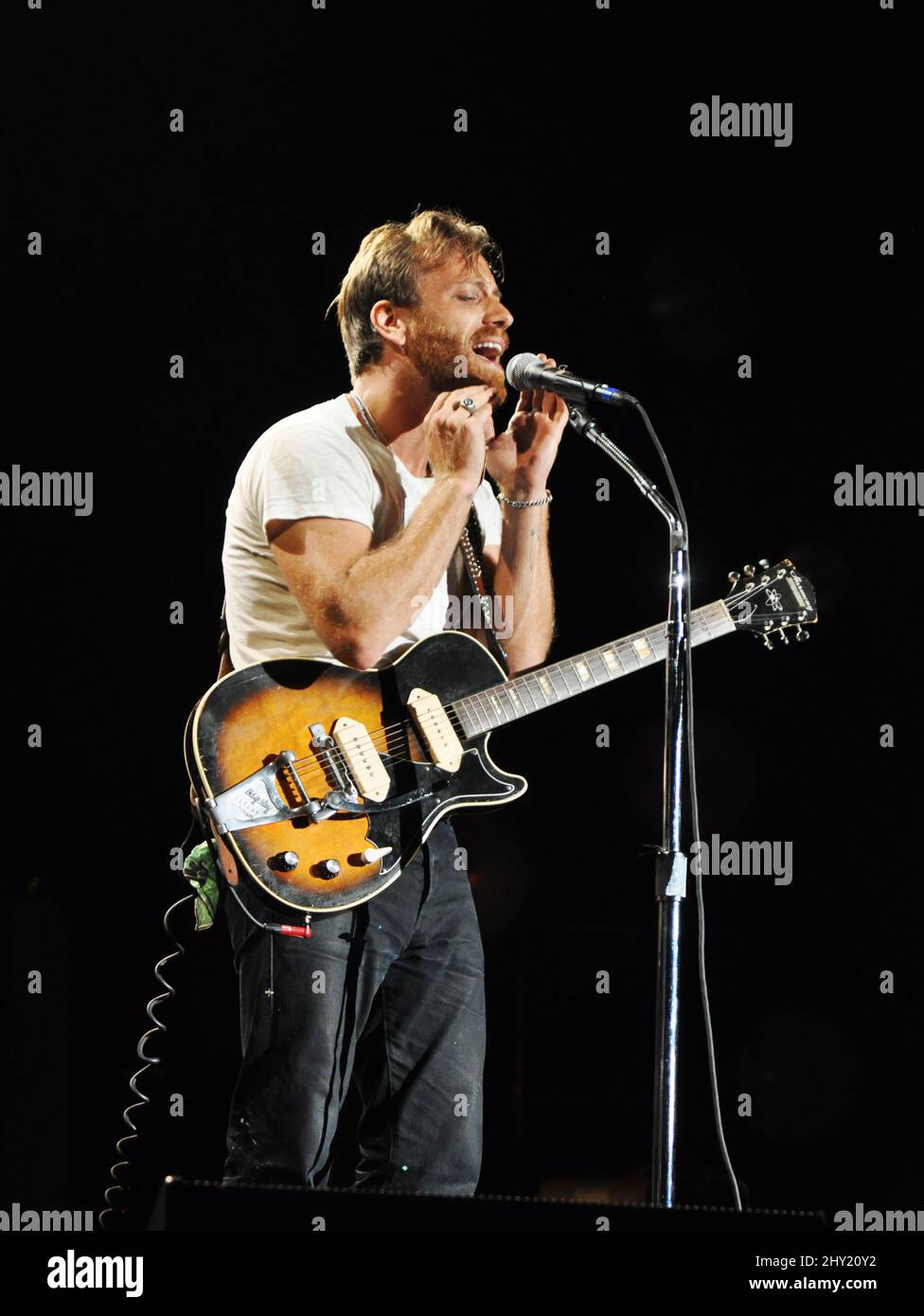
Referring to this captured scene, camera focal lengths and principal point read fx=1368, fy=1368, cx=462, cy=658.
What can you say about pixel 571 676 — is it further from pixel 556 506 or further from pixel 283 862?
pixel 283 862

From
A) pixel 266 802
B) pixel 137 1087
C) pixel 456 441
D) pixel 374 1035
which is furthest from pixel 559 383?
pixel 137 1087

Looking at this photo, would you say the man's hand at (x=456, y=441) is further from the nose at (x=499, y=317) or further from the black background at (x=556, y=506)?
the black background at (x=556, y=506)

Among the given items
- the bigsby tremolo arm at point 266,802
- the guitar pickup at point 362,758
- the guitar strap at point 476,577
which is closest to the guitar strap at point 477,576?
the guitar strap at point 476,577

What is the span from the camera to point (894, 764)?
3393 mm

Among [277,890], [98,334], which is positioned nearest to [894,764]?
[277,890]

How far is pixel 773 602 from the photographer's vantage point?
3.01 metres

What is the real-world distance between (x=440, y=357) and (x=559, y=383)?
0.49m

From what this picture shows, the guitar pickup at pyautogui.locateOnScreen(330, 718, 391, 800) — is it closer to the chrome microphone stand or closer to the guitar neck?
the guitar neck

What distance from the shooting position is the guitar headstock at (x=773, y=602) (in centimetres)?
300

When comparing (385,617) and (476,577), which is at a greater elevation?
(476,577)

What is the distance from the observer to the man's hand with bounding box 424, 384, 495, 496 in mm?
2795

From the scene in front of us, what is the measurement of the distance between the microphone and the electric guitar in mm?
520

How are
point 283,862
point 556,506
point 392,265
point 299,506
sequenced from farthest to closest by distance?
point 556,506, point 392,265, point 299,506, point 283,862

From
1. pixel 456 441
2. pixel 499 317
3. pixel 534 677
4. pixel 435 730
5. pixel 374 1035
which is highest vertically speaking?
pixel 499 317
